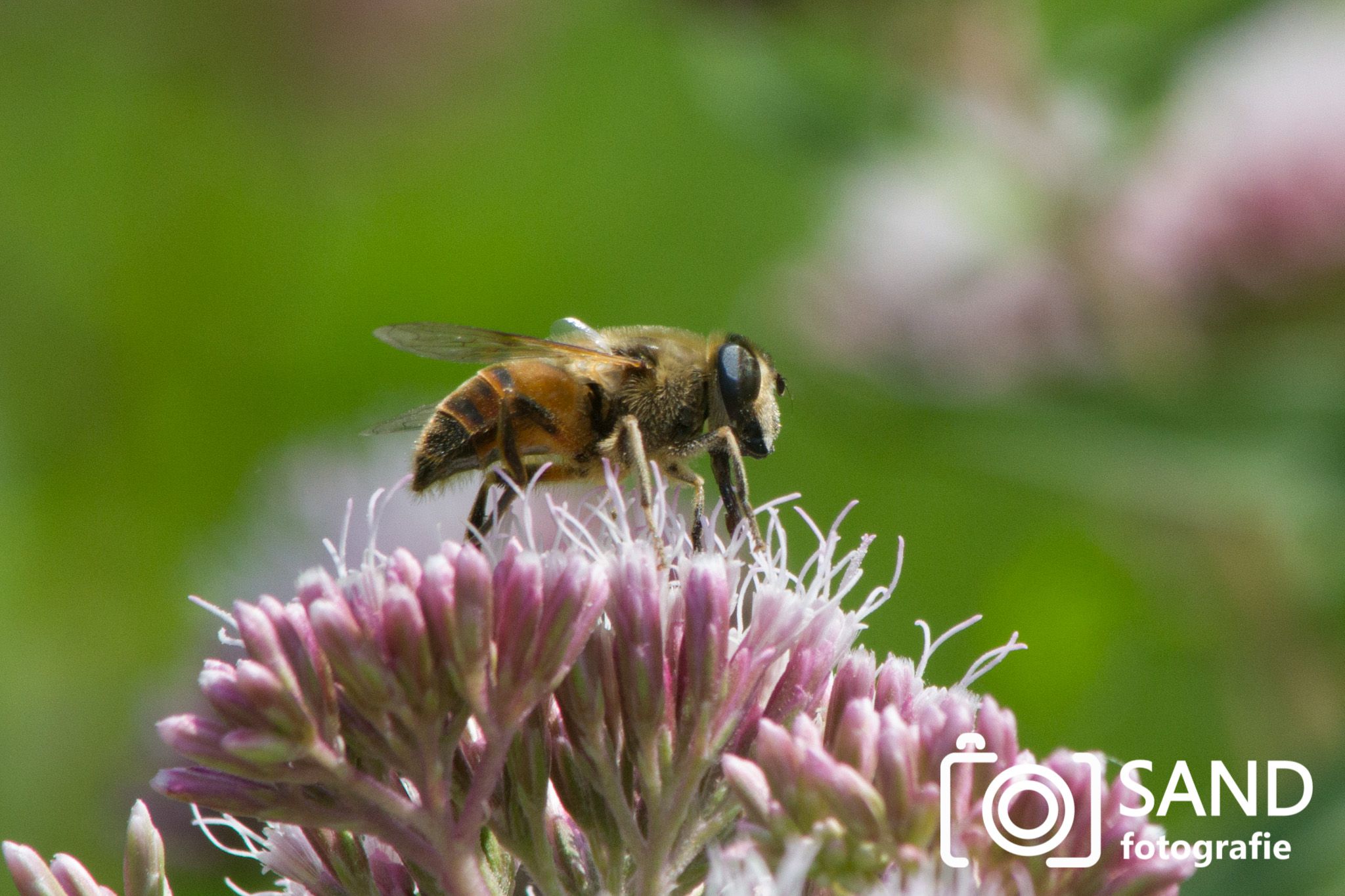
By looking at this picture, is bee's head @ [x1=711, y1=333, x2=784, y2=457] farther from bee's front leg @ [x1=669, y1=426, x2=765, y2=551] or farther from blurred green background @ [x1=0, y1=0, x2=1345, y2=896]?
blurred green background @ [x1=0, y1=0, x2=1345, y2=896]

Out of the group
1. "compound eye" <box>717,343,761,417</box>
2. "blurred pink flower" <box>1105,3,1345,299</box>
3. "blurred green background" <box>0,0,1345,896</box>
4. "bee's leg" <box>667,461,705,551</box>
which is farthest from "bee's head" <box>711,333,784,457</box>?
"blurred pink flower" <box>1105,3,1345,299</box>

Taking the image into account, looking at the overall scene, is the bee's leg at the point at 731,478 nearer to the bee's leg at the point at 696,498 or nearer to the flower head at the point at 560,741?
the bee's leg at the point at 696,498

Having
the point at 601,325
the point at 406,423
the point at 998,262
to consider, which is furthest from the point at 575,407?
the point at 601,325

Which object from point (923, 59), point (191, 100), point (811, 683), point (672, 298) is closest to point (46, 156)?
point (191, 100)

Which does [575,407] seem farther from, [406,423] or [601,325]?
[601,325]

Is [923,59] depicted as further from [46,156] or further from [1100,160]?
[46,156]

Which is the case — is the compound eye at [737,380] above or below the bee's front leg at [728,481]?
above

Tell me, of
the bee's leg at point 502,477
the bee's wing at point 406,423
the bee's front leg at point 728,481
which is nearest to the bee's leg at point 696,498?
the bee's front leg at point 728,481
